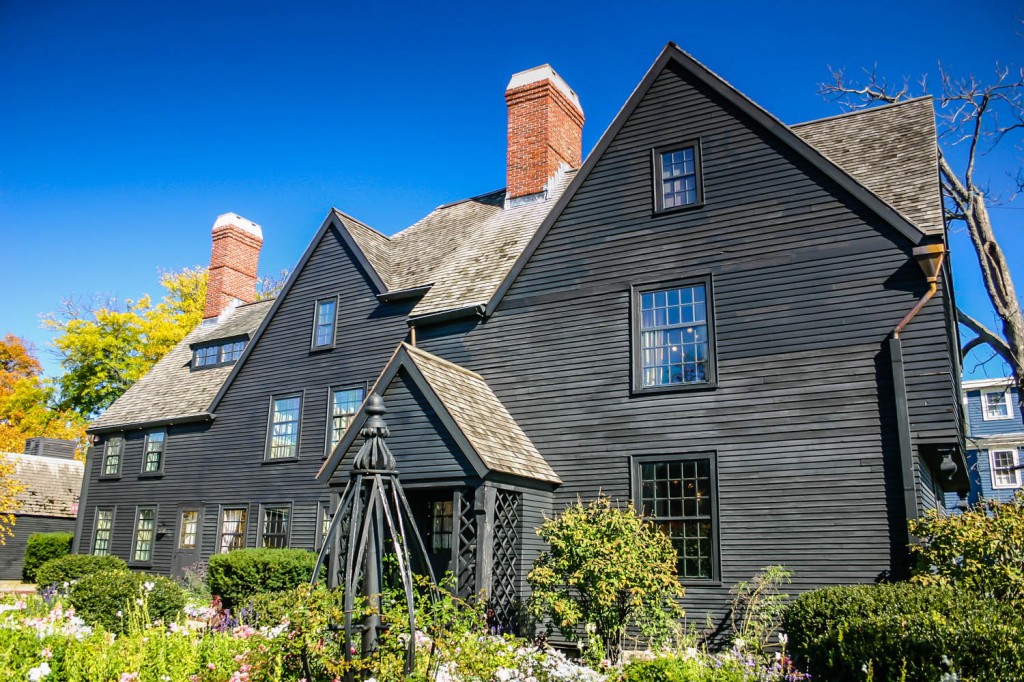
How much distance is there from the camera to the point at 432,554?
54.2 ft

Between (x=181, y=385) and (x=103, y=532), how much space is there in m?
5.24

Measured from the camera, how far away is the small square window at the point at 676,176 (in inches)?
611

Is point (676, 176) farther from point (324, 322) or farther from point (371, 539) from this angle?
point (324, 322)

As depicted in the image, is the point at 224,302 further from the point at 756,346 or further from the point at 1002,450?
the point at 1002,450

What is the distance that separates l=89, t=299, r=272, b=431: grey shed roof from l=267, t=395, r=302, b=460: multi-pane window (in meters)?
2.89

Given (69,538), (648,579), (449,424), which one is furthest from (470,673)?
(69,538)

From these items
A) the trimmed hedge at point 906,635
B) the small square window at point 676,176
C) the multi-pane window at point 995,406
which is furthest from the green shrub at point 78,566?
the multi-pane window at point 995,406

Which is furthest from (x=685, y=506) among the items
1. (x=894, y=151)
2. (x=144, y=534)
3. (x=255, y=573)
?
(x=144, y=534)

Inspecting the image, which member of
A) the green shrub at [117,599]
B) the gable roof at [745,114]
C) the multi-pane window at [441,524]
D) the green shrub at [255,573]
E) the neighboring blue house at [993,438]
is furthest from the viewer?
the neighboring blue house at [993,438]

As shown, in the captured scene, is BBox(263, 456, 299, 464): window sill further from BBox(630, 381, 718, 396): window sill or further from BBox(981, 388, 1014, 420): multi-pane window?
BBox(981, 388, 1014, 420): multi-pane window

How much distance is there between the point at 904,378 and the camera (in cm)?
1263

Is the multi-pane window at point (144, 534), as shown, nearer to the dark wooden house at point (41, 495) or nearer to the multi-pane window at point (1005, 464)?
the dark wooden house at point (41, 495)

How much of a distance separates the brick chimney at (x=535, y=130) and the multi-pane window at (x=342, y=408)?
21.1 ft

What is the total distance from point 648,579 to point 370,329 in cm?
1196
